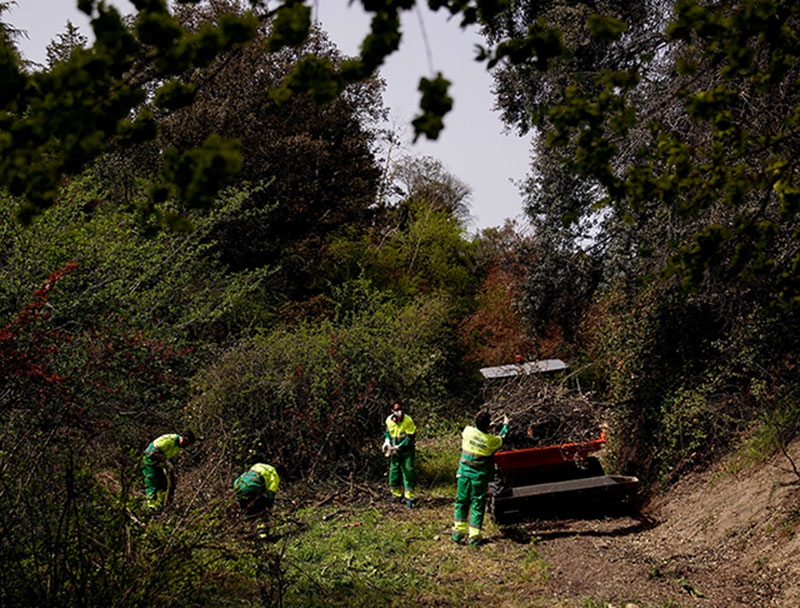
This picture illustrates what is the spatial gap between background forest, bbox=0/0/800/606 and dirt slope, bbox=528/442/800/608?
760mm

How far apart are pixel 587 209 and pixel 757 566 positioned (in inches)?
389

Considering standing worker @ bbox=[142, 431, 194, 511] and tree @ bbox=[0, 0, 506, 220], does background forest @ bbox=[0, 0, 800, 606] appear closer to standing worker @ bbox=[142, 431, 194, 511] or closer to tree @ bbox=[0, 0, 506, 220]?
tree @ bbox=[0, 0, 506, 220]

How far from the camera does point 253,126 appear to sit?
73.8 ft

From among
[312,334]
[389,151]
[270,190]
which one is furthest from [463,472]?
[389,151]

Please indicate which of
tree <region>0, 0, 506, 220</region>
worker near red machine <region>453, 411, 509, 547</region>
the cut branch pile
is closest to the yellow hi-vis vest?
worker near red machine <region>453, 411, 509, 547</region>

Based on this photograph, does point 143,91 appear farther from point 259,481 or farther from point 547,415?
point 547,415

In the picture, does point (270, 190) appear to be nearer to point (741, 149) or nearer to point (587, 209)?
point (587, 209)

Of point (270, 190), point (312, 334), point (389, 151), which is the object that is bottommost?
point (312, 334)

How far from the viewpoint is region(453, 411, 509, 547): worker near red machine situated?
370 inches

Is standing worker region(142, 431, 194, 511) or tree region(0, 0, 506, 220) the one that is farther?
standing worker region(142, 431, 194, 511)

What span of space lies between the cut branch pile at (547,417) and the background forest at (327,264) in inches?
37.6

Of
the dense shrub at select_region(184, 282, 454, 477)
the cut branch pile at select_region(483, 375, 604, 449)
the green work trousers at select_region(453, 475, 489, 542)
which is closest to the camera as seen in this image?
the green work trousers at select_region(453, 475, 489, 542)

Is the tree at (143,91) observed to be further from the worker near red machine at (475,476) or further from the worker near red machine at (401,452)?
the worker near red machine at (401,452)

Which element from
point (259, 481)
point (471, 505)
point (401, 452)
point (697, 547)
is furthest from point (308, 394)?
point (697, 547)
